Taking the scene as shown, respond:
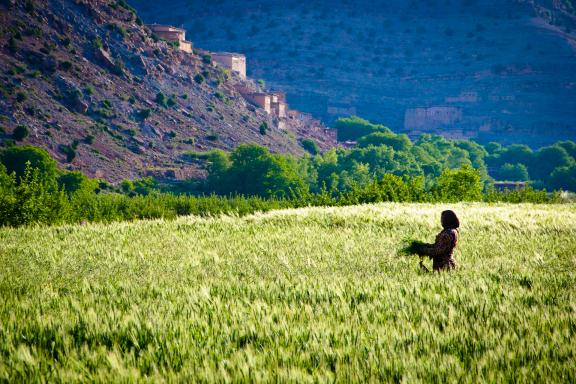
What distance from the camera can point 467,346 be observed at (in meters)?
8.57

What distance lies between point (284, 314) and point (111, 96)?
143 metres

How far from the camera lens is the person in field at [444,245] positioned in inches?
512

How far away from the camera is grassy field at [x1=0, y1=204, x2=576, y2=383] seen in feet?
25.4

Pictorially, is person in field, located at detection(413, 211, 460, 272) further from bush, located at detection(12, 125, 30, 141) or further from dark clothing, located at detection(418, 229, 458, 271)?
bush, located at detection(12, 125, 30, 141)

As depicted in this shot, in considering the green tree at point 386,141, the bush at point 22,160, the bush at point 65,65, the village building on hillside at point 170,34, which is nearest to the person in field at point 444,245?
the bush at point 22,160

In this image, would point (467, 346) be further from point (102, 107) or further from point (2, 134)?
point (102, 107)

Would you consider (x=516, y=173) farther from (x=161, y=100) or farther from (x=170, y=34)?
(x=170, y=34)

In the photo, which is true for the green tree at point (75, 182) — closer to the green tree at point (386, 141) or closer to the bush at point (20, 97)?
the bush at point (20, 97)

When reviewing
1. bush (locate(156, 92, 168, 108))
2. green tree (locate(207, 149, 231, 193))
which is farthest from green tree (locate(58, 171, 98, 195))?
bush (locate(156, 92, 168, 108))

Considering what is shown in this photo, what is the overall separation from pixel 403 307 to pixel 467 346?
1853mm

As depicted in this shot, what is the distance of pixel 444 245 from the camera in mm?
13227

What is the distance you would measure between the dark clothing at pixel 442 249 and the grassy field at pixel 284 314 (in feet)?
1.62

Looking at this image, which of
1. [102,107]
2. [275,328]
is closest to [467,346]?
[275,328]

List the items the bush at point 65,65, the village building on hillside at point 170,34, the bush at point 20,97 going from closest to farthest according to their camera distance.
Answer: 1. the bush at point 20,97
2. the bush at point 65,65
3. the village building on hillside at point 170,34
